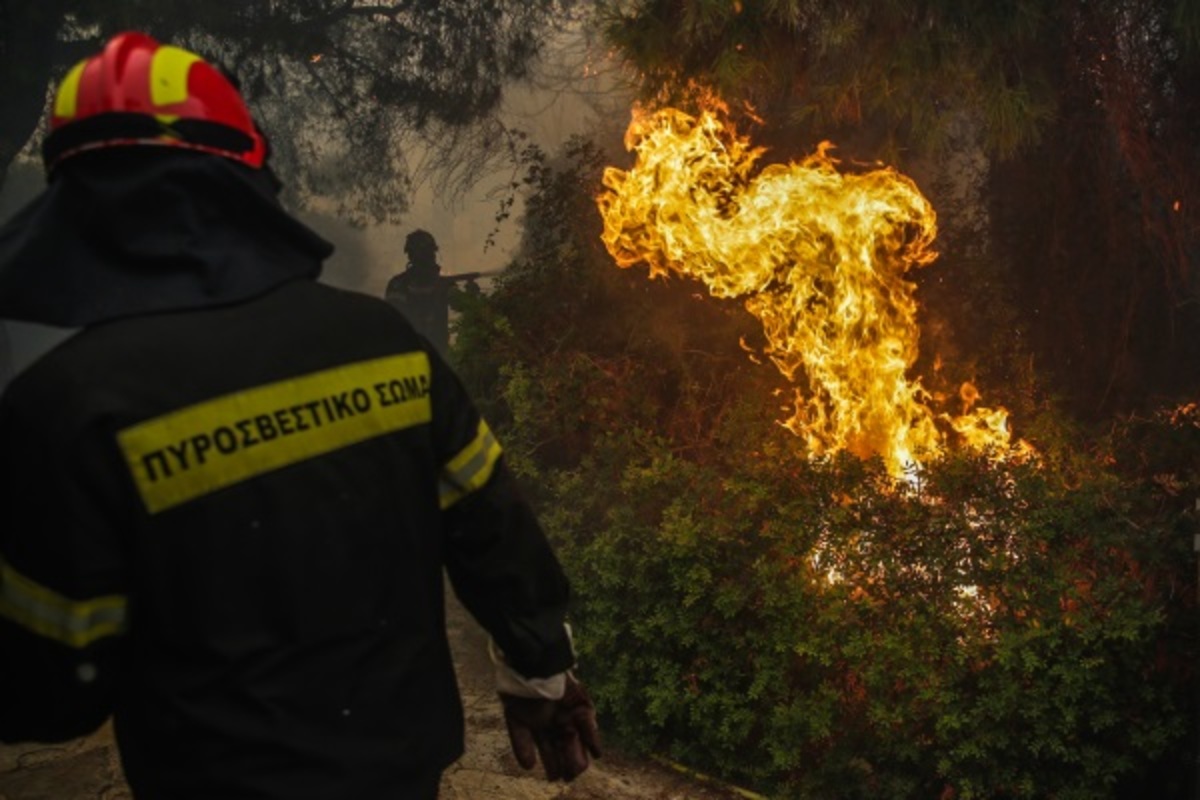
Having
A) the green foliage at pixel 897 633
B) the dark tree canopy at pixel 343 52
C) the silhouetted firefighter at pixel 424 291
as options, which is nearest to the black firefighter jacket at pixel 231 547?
the green foliage at pixel 897 633

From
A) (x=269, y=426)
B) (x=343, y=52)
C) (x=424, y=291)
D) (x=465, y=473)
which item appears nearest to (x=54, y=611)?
(x=269, y=426)

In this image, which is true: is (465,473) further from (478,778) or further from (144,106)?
(478,778)

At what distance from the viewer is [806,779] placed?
4.49 metres

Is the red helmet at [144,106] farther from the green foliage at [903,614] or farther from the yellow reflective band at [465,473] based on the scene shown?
the green foliage at [903,614]

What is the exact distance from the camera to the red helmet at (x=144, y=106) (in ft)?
Result: 5.91

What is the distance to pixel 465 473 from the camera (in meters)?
2.11

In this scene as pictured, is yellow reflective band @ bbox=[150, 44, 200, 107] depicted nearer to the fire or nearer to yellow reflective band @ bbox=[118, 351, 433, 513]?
yellow reflective band @ bbox=[118, 351, 433, 513]

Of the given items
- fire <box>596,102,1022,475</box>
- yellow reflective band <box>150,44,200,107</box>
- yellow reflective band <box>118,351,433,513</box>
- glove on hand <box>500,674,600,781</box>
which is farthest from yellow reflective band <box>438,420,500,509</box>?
fire <box>596,102,1022,475</box>

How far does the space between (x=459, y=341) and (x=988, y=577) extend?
4.51m

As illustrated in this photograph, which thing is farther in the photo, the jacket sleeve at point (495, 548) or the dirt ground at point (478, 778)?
the dirt ground at point (478, 778)


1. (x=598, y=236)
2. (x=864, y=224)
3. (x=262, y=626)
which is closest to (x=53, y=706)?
(x=262, y=626)

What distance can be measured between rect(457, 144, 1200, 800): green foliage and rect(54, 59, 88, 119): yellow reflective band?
339 cm

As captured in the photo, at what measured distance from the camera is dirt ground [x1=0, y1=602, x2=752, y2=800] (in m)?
4.44

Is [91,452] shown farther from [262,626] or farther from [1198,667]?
[1198,667]
